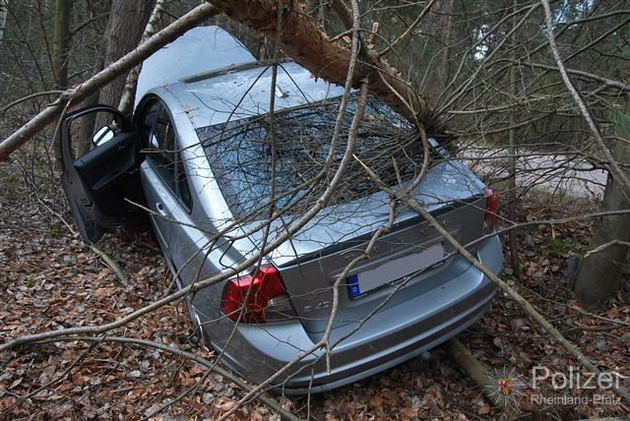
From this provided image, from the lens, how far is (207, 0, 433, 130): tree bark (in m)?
2.01

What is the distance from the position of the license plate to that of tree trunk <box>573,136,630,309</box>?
148cm

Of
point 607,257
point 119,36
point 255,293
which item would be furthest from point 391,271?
point 119,36

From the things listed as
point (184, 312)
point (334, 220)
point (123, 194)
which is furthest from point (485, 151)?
point (123, 194)

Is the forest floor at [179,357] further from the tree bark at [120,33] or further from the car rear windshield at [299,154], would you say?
the tree bark at [120,33]

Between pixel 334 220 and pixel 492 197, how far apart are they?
111cm

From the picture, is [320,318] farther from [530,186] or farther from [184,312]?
[530,186]

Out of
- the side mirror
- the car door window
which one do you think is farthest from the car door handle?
the side mirror

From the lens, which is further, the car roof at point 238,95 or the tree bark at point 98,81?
the car roof at point 238,95

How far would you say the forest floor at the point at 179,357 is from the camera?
8.73 feet

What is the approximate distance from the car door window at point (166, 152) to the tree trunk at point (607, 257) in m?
2.93

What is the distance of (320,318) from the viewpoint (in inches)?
103

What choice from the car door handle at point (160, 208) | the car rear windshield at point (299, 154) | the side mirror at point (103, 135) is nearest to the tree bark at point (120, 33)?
the side mirror at point (103, 135)

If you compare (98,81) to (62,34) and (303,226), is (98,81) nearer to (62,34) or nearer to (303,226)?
(303,226)

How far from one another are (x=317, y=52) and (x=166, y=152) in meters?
1.54
